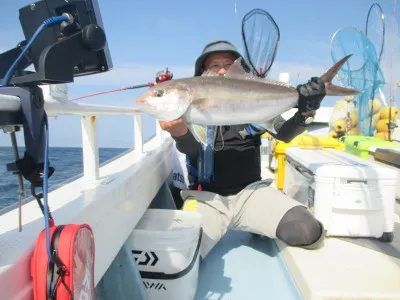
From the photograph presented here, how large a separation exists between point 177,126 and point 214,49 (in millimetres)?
1128

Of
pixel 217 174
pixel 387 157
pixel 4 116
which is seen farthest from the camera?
pixel 387 157

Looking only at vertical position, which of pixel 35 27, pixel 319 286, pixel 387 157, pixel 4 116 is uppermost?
pixel 35 27

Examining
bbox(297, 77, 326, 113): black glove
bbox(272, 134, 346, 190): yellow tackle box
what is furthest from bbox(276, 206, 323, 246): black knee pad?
bbox(272, 134, 346, 190): yellow tackle box

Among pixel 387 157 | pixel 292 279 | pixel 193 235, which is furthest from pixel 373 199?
pixel 387 157

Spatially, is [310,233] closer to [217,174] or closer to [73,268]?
[217,174]

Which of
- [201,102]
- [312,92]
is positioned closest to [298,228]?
[312,92]

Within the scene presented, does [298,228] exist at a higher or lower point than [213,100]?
lower

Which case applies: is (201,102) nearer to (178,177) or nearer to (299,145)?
(178,177)

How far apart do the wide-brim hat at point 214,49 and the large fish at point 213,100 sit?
812 mm

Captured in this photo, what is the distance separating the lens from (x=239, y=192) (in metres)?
3.15

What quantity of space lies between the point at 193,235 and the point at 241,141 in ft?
4.23

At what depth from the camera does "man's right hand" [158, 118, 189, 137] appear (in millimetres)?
2258

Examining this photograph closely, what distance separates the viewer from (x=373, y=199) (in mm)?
2871

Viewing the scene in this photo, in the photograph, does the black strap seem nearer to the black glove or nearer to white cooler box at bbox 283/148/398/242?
the black glove
